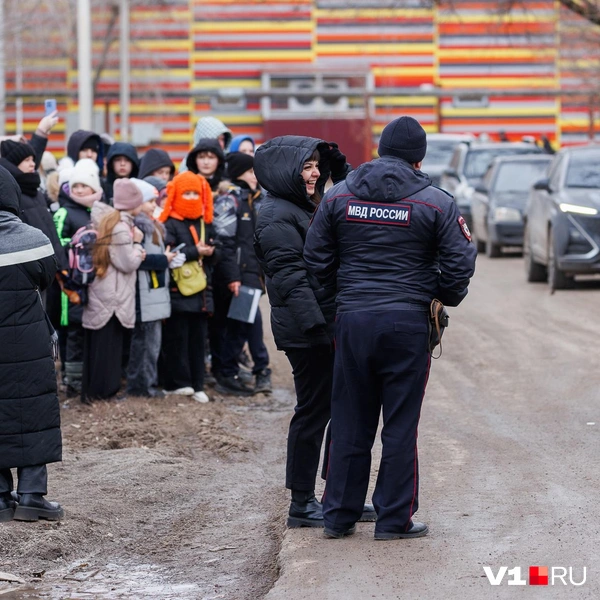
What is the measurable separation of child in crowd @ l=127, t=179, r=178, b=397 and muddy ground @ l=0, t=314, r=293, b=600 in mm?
224

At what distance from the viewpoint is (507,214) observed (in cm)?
2247

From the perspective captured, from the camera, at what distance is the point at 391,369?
260 inches

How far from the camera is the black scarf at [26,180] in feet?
32.6

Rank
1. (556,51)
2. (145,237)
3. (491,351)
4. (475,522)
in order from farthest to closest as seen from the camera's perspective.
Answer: (556,51) < (491,351) < (145,237) < (475,522)

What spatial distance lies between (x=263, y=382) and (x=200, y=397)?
0.82m

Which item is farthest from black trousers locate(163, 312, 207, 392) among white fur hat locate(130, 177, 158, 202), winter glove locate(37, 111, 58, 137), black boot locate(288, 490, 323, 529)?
black boot locate(288, 490, 323, 529)

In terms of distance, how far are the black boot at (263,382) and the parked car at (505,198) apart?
11478mm

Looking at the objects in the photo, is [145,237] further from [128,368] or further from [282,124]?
[282,124]

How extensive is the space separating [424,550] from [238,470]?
2.61 m

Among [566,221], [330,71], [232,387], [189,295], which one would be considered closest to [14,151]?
[189,295]

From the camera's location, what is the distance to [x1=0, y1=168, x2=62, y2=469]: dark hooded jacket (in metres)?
7.14

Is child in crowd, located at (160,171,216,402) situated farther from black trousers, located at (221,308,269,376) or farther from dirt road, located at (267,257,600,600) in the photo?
dirt road, located at (267,257,600,600)

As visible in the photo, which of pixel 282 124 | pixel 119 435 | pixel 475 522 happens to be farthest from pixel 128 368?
pixel 282 124

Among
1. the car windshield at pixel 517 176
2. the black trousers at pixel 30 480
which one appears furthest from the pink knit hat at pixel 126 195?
the car windshield at pixel 517 176
